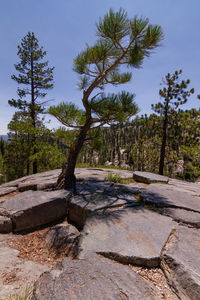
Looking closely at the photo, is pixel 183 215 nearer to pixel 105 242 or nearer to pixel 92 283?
A: pixel 105 242

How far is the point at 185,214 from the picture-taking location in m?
3.33

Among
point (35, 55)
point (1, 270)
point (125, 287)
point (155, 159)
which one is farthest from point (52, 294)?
point (155, 159)

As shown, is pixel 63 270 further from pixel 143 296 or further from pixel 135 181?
pixel 135 181

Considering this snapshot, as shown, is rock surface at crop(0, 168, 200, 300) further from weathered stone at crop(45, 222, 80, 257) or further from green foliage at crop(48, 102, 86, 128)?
green foliage at crop(48, 102, 86, 128)

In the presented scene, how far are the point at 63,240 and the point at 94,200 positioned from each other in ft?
3.66

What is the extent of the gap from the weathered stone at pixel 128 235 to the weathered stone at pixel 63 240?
1.41 feet

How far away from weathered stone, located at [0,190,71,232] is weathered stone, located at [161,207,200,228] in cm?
235

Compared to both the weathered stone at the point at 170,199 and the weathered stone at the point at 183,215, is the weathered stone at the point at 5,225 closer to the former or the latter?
the weathered stone at the point at 170,199

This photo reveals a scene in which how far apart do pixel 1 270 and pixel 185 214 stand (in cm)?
331

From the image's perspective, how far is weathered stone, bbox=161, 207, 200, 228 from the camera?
3.04m

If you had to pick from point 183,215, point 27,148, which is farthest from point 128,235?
point 27,148

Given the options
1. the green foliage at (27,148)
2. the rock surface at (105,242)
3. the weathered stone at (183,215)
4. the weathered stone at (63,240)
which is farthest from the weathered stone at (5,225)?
the green foliage at (27,148)

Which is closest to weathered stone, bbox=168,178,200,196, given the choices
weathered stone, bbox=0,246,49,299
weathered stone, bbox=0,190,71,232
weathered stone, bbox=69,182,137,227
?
weathered stone, bbox=69,182,137,227

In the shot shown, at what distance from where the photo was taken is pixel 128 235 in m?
2.58
